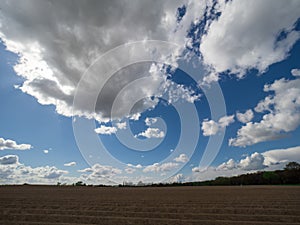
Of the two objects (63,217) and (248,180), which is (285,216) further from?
(248,180)

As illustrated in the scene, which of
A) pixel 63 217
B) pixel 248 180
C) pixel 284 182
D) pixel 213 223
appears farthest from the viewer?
pixel 248 180

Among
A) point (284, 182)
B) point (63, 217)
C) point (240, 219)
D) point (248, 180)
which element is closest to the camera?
point (240, 219)

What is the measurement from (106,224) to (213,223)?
5.47 meters

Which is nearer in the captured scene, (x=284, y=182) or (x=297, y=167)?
(x=284, y=182)

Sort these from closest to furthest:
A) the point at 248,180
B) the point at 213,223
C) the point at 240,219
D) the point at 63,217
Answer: the point at 213,223 < the point at 240,219 < the point at 63,217 < the point at 248,180

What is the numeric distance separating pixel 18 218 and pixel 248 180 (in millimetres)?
110418

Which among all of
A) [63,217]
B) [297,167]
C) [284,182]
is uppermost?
[297,167]

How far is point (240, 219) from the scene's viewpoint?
12859mm

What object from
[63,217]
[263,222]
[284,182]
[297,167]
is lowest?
[263,222]

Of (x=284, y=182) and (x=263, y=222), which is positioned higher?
(x=284, y=182)

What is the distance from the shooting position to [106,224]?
11969mm

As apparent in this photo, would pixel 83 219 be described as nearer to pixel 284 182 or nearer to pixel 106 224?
pixel 106 224

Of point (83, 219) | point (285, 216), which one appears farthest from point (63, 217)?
point (285, 216)

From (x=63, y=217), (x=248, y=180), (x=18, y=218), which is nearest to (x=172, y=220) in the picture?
(x=63, y=217)
